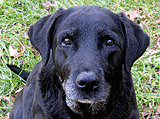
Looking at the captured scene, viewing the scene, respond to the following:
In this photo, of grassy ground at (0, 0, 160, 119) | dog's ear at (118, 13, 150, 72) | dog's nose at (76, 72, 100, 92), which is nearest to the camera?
dog's nose at (76, 72, 100, 92)

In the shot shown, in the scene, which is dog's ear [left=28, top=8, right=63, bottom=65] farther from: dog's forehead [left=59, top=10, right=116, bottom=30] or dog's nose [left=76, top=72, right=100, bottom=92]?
dog's nose [left=76, top=72, right=100, bottom=92]

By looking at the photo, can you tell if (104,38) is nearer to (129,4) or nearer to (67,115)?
(67,115)

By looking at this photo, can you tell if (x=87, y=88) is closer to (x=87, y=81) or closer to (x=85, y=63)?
(x=87, y=81)

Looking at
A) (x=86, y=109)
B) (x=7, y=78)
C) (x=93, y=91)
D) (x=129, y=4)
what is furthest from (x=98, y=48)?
(x=129, y=4)

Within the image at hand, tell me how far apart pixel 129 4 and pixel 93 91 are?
467 centimetres

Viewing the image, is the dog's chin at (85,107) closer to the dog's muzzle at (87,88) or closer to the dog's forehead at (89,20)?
the dog's muzzle at (87,88)

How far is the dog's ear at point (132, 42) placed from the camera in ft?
Answer: 8.71

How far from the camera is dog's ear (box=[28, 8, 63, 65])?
8.78 ft

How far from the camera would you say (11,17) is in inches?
219

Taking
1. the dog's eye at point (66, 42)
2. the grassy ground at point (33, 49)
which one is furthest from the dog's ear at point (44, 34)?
the grassy ground at point (33, 49)

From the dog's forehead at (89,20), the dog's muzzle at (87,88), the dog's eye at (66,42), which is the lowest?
the dog's muzzle at (87,88)

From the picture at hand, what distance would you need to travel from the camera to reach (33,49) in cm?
484

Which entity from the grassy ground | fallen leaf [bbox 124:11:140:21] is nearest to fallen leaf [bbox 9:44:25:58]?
the grassy ground

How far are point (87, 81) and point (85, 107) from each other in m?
0.77
